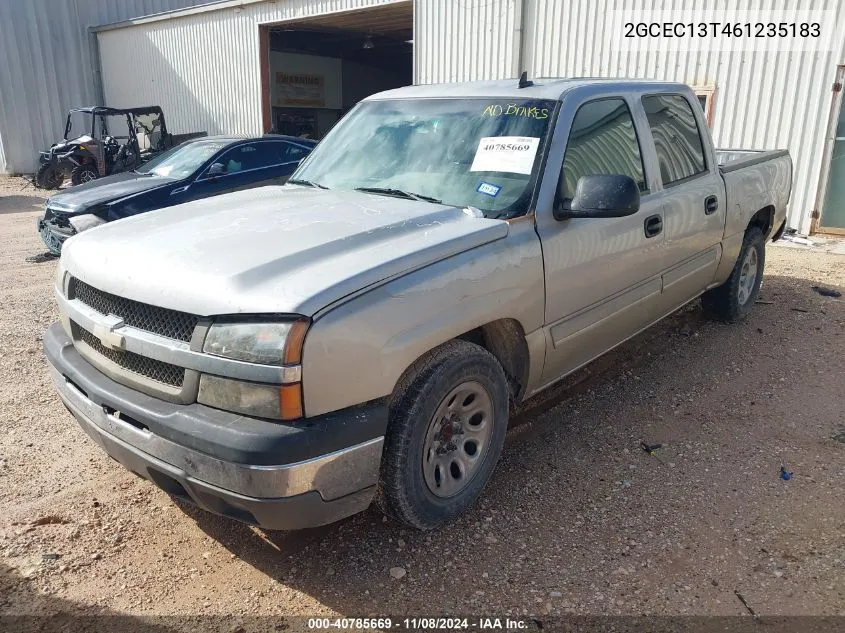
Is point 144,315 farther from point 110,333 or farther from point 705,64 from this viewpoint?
point 705,64

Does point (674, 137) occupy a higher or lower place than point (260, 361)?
higher

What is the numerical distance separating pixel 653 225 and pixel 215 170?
640 cm

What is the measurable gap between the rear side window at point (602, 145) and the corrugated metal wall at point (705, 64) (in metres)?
6.87

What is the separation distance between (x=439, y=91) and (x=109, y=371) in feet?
7.90

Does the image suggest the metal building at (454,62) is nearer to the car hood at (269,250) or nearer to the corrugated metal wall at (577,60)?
the corrugated metal wall at (577,60)

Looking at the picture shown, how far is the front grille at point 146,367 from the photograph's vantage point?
2.45 metres

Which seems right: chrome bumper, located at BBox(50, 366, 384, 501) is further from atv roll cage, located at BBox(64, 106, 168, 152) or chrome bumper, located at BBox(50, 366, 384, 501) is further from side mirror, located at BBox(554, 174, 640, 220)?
atv roll cage, located at BBox(64, 106, 168, 152)

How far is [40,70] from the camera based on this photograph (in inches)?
801

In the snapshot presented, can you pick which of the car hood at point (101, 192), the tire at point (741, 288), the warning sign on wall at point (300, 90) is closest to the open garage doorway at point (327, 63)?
the warning sign on wall at point (300, 90)

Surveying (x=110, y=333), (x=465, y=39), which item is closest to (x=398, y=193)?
(x=110, y=333)

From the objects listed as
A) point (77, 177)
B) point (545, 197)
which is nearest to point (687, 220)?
point (545, 197)

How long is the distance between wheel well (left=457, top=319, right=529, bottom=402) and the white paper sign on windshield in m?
0.77

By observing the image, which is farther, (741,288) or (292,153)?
(292,153)

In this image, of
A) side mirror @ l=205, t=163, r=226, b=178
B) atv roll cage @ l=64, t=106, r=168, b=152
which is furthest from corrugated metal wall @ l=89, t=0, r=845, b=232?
side mirror @ l=205, t=163, r=226, b=178
